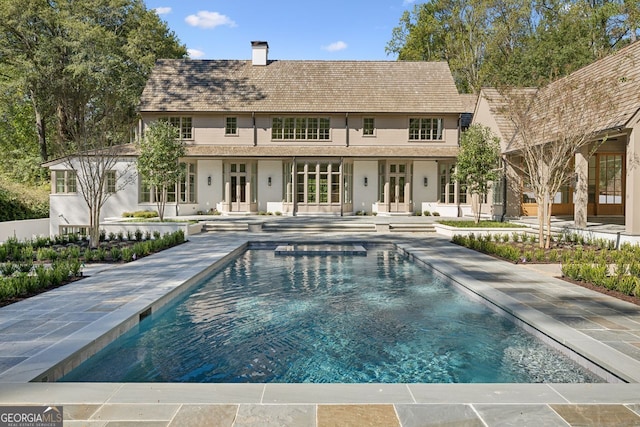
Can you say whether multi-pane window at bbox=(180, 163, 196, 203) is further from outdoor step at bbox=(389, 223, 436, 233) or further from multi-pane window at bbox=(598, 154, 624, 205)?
multi-pane window at bbox=(598, 154, 624, 205)

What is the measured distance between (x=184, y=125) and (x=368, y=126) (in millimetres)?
10828

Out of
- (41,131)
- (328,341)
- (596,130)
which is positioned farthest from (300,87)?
(328,341)

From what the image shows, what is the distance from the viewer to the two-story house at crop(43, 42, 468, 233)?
998 inches

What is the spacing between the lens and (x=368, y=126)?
2683 cm

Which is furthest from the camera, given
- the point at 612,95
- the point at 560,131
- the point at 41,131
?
the point at 41,131

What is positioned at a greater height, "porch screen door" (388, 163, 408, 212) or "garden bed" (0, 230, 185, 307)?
"porch screen door" (388, 163, 408, 212)

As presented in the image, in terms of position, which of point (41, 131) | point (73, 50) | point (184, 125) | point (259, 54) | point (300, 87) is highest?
point (73, 50)

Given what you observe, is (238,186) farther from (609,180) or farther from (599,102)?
(609,180)

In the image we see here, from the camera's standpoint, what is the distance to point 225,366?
5164 mm

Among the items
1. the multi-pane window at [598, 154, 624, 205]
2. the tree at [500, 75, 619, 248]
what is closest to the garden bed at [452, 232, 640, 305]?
the tree at [500, 75, 619, 248]

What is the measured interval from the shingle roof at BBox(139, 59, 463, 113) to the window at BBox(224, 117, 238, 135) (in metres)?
0.73

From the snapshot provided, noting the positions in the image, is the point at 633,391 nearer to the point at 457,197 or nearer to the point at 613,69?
the point at 613,69

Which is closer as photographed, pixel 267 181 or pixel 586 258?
pixel 586 258

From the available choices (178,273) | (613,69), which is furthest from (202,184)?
(613,69)
